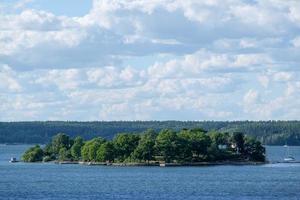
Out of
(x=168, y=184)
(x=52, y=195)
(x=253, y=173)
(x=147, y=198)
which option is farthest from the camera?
(x=253, y=173)

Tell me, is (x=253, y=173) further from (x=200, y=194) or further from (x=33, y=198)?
(x=33, y=198)

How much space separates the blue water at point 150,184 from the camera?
123 meters

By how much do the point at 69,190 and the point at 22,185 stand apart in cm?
1658

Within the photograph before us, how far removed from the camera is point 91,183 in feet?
495

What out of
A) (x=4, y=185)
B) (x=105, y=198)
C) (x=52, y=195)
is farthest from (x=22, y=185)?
(x=105, y=198)

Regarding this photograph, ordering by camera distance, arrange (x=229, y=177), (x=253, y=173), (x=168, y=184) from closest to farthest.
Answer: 1. (x=168, y=184)
2. (x=229, y=177)
3. (x=253, y=173)

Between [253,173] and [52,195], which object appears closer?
[52,195]

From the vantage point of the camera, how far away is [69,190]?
441 ft

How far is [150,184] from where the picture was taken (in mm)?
146250

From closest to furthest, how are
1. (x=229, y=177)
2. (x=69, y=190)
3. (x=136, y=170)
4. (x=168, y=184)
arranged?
(x=69, y=190) < (x=168, y=184) < (x=229, y=177) < (x=136, y=170)

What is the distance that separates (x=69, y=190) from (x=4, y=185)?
20012 mm

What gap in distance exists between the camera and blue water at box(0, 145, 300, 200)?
402 feet

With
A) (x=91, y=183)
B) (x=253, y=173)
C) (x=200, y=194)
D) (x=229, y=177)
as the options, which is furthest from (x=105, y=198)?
(x=253, y=173)

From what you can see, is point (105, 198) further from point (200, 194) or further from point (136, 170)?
point (136, 170)
